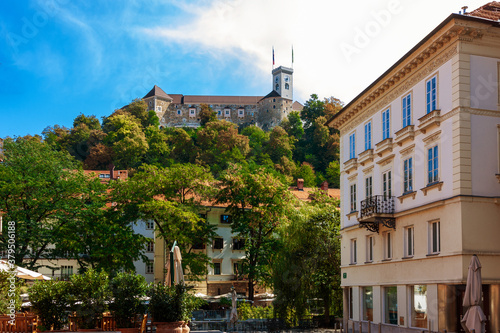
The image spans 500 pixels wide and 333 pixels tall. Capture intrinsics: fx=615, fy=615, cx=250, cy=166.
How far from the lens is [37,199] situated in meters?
46.4

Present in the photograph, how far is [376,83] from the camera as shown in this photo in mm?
31547

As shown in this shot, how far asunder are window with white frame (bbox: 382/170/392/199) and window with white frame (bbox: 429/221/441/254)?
4.64m

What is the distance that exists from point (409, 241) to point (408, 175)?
3.07m

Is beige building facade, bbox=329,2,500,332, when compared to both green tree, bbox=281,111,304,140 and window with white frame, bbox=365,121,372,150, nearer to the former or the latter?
window with white frame, bbox=365,121,372,150

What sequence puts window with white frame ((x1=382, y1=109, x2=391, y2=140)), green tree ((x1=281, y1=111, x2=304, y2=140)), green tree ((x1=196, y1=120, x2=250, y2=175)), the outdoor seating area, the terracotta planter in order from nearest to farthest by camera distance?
the outdoor seating area, the terracotta planter, window with white frame ((x1=382, y1=109, x2=391, y2=140)), green tree ((x1=196, y1=120, x2=250, y2=175)), green tree ((x1=281, y1=111, x2=304, y2=140))

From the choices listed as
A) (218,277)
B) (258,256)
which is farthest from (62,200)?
(218,277)

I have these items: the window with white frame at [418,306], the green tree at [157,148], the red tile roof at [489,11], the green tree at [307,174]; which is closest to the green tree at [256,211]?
the window with white frame at [418,306]

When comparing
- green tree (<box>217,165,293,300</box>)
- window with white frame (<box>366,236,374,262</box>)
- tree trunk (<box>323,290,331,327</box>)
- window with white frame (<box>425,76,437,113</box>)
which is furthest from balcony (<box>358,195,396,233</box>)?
green tree (<box>217,165,293,300</box>)

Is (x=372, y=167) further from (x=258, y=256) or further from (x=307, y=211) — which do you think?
(x=258, y=256)

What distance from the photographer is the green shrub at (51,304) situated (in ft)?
66.8

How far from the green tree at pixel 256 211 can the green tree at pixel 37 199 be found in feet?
43.3

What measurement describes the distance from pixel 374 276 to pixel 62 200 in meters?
26.2

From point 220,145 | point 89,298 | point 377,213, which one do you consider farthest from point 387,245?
point 220,145

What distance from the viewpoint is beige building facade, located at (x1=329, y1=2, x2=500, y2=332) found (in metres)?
23.8
